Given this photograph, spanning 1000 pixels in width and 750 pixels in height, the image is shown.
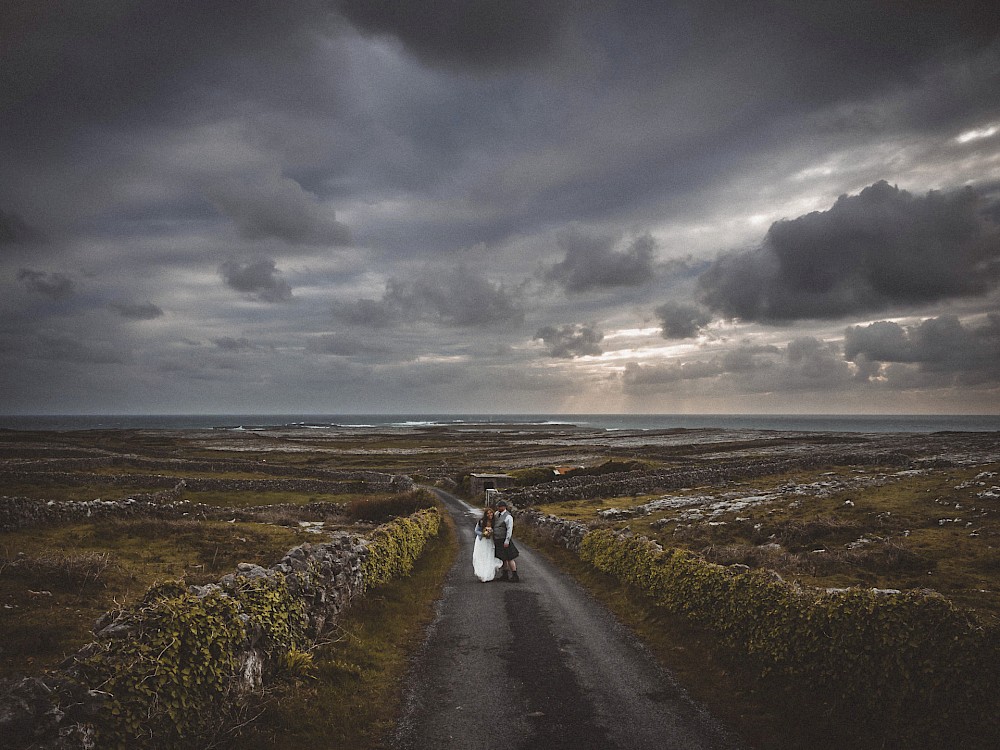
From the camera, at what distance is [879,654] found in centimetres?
783

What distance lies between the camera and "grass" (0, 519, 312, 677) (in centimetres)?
958

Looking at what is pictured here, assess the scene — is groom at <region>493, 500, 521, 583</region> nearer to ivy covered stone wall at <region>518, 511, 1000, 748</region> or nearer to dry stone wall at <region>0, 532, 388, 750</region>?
dry stone wall at <region>0, 532, 388, 750</region>

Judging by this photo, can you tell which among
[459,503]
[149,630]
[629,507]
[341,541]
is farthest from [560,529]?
[459,503]

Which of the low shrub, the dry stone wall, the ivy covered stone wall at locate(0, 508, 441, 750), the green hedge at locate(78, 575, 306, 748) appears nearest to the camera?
the dry stone wall

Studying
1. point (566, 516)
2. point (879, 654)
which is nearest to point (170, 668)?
point (879, 654)

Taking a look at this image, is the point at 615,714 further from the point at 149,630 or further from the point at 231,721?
the point at 149,630

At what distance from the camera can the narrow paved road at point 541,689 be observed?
778cm

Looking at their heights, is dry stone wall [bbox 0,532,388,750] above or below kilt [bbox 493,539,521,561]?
above

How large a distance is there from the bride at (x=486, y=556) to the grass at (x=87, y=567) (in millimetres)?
7580

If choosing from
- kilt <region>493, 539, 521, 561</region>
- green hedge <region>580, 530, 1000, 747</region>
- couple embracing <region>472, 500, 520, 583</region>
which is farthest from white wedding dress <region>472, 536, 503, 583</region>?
green hedge <region>580, 530, 1000, 747</region>

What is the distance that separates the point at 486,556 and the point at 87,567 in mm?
12387

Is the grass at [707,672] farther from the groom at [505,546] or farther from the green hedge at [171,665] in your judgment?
the green hedge at [171,665]

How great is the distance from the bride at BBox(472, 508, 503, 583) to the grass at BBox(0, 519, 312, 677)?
7.58 metres

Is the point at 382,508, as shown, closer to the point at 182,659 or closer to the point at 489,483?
the point at 489,483
